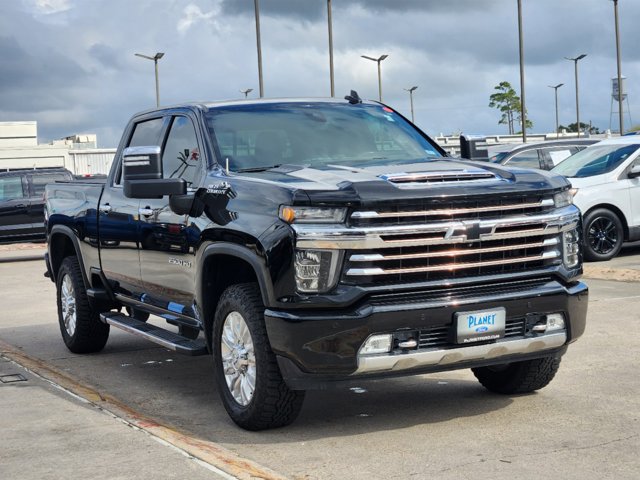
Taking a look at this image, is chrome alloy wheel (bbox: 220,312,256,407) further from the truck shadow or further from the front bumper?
the front bumper

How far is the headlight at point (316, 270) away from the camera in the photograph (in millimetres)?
5629

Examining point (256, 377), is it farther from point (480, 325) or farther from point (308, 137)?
point (308, 137)

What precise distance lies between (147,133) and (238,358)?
2719mm

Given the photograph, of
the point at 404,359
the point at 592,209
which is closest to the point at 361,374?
the point at 404,359

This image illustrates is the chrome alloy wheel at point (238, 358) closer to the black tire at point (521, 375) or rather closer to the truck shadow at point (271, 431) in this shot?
→ the truck shadow at point (271, 431)

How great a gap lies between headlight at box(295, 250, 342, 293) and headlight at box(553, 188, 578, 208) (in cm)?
145

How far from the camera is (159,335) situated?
24.4ft

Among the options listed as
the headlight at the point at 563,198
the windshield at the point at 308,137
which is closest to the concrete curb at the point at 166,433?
the windshield at the point at 308,137

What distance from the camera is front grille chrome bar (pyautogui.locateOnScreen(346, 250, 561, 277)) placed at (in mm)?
5637

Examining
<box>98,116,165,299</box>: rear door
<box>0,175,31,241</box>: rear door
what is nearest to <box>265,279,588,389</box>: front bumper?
<box>98,116,165,299</box>: rear door

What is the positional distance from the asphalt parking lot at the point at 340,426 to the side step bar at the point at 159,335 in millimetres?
401

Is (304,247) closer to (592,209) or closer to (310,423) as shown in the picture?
(310,423)

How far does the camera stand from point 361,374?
5.73 meters

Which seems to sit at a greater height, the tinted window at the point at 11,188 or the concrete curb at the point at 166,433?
the tinted window at the point at 11,188
